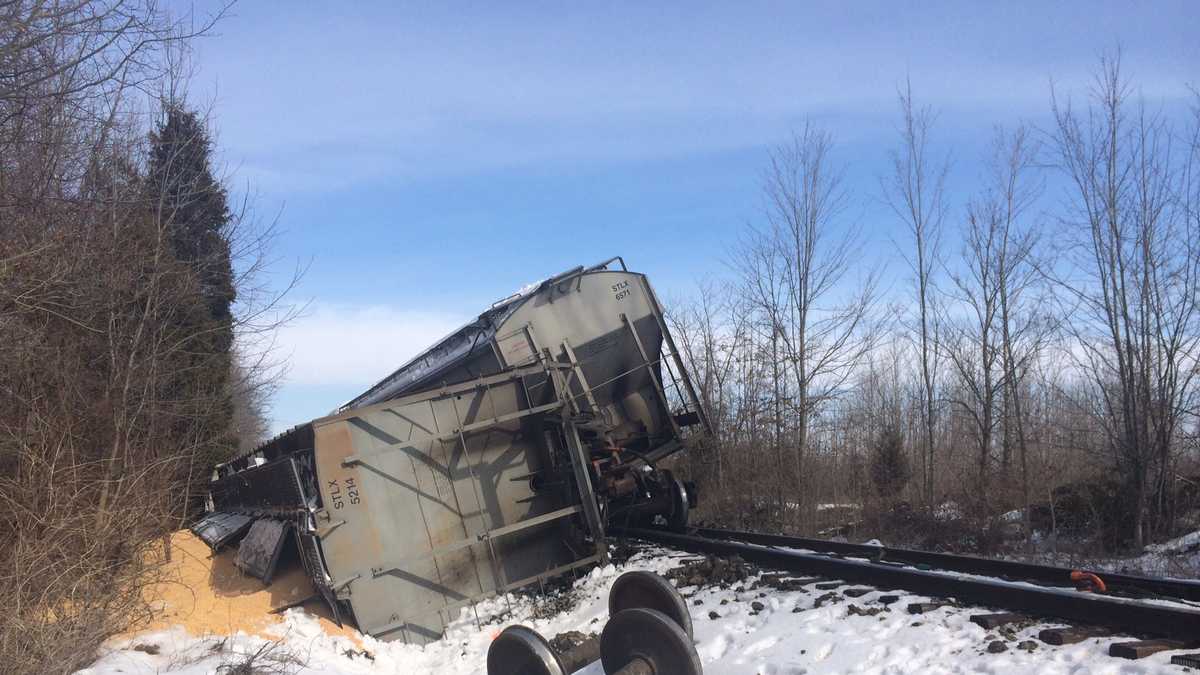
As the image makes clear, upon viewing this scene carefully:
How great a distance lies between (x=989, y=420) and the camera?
66.9ft

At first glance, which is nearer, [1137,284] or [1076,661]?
[1076,661]

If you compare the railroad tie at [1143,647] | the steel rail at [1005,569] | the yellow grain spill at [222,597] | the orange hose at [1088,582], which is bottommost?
the steel rail at [1005,569]

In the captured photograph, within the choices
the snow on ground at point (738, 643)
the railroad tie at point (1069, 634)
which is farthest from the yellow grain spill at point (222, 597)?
the railroad tie at point (1069, 634)

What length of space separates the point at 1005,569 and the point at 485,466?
554 cm

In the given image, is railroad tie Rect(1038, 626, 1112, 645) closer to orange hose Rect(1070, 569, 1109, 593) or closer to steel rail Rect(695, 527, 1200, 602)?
orange hose Rect(1070, 569, 1109, 593)

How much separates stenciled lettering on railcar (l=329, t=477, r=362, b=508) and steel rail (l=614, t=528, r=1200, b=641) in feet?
14.4

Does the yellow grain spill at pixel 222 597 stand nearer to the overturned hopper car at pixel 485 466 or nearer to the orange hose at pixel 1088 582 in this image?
the overturned hopper car at pixel 485 466

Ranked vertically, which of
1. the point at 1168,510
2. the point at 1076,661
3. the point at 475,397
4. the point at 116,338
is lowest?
the point at 1168,510

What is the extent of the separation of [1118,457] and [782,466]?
6.47m

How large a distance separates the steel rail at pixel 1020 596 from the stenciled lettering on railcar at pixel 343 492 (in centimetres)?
439

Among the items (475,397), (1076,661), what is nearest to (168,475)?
(475,397)

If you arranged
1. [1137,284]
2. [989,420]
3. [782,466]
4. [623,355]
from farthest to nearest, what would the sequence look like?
[989,420]
[782,466]
[1137,284]
[623,355]

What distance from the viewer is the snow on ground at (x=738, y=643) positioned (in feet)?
15.7

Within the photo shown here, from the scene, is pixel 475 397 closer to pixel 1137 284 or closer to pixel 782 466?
pixel 782 466
